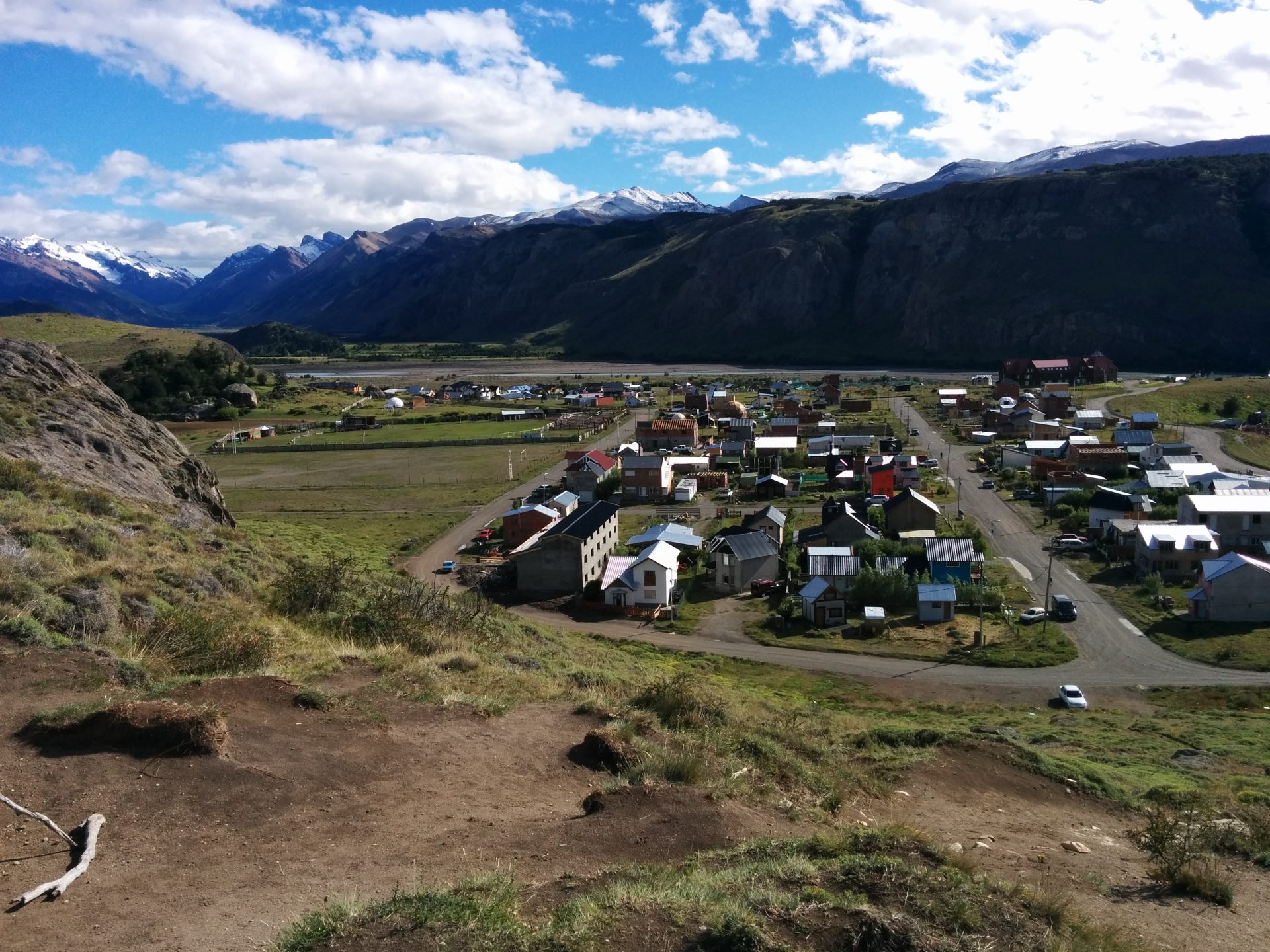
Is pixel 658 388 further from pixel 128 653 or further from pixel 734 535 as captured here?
pixel 128 653

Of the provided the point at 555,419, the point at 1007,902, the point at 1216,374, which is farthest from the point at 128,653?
the point at 1216,374

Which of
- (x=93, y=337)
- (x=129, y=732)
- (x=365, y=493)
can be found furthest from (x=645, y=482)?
(x=93, y=337)

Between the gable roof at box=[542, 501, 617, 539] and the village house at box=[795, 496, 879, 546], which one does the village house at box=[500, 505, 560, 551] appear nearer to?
the gable roof at box=[542, 501, 617, 539]

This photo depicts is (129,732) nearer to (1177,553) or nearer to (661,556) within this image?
(661,556)

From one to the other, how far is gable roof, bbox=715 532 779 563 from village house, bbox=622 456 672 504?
12277mm

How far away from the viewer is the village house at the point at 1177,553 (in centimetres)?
2700

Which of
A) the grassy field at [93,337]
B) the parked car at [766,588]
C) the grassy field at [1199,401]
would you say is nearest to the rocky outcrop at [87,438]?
the parked car at [766,588]

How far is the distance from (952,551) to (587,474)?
19.1m

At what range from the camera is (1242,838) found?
29.7 ft

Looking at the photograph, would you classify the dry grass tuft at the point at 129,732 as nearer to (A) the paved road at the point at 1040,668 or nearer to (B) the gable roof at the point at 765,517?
(A) the paved road at the point at 1040,668

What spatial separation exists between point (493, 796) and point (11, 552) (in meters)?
7.07

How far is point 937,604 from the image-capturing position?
24.1 meters

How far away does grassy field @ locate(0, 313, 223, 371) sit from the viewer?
8406 cm

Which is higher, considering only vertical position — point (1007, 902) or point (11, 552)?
point (11, 552)
